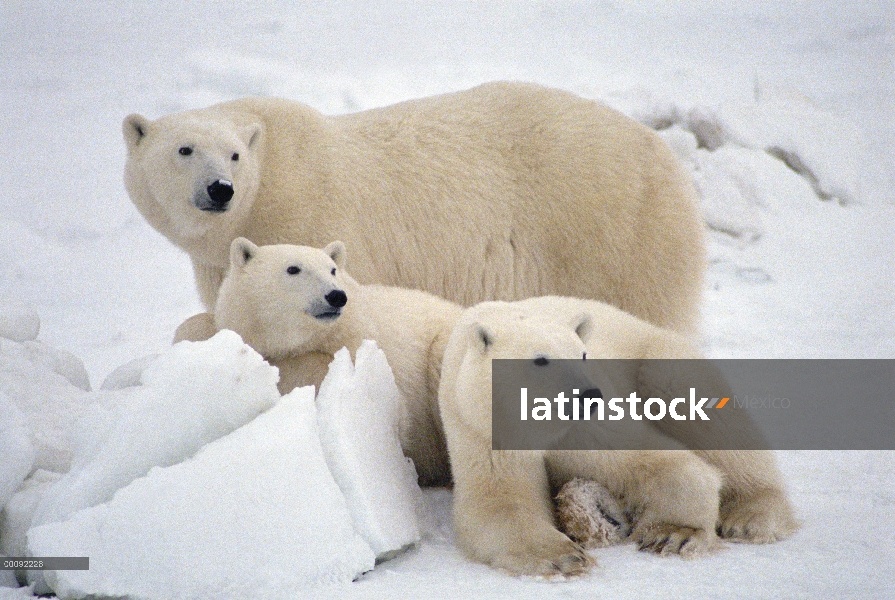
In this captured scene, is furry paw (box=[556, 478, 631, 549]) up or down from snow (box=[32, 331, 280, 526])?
down

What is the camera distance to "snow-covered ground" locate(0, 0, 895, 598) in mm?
3295

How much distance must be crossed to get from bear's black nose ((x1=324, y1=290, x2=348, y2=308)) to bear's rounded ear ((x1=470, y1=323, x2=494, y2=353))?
24.6 inches

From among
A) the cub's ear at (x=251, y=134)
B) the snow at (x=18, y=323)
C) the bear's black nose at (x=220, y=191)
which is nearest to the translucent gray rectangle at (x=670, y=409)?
the bear's black nose at (x=220, y=191)

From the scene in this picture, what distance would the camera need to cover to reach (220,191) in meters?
4.29

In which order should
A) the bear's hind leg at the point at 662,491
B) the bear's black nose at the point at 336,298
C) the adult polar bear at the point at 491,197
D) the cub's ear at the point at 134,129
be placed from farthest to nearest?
1. the adult polar bear at the point at 491,197
2. the cub's ear at the point at 134,129
3. the bear's black nose at the point at 336,298
4. the bear's hind leg at the point at 662,491

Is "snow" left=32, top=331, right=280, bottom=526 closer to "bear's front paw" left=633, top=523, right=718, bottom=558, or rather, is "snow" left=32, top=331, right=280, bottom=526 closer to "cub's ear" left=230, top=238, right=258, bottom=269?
"cub's ear" left=230, top=238, right=258, bottom=269

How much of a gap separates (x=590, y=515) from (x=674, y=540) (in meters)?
0.29

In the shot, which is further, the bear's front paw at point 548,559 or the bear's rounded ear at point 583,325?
the bear's rounded ear at point 583,325

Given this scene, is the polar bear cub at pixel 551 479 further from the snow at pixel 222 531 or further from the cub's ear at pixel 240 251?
the cub's ear at pixel 240 251

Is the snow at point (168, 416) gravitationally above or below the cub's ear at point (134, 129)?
below

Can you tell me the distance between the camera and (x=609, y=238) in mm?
5102

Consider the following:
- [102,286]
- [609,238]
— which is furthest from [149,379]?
[102,286]

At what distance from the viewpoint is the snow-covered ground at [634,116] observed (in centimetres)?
329

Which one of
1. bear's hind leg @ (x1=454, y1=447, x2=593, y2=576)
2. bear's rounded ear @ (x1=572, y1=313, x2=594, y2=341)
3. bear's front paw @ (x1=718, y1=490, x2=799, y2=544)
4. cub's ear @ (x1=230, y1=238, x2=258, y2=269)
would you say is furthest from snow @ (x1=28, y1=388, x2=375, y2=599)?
bear's front paw @ (x1=718, y1=490, x2=799, y2=544)
